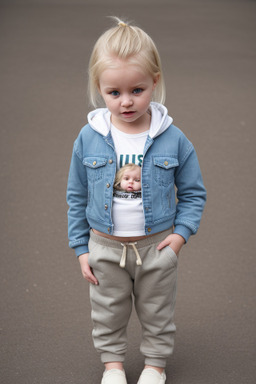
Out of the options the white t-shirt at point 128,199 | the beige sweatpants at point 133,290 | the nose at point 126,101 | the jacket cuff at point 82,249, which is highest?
the nose at point 126,101

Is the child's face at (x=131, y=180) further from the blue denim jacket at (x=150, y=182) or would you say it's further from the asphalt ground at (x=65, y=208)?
the asphalt ground at (x=65, y=208)

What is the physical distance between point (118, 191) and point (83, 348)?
82 cm

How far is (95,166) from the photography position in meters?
1.90

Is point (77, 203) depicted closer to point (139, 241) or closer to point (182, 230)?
point (139, 241)

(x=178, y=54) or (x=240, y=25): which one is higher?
(x=240, y=25)

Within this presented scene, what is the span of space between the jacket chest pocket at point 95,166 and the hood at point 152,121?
8cm

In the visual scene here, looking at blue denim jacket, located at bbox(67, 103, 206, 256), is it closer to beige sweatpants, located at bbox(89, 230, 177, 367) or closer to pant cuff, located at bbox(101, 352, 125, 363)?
beige sweatpants, located at bbox(89, 230, 177, 367)

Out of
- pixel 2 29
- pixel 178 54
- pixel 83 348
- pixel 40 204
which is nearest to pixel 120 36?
pixel 83 348

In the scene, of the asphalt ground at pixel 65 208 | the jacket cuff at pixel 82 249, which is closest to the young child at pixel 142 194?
the jacket cuff at pixel 82 249

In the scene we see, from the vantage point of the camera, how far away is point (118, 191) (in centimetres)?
191

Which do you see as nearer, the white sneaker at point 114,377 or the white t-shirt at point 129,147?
the white t-shirt at point 129,147

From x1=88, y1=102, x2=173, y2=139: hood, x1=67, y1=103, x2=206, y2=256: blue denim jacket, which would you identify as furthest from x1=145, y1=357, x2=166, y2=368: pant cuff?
x1=88, y1=102, x2=173, y2=139: hood

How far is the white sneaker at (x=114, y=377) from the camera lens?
214 cm

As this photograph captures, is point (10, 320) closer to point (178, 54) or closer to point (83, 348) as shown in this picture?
point (83, 348)
